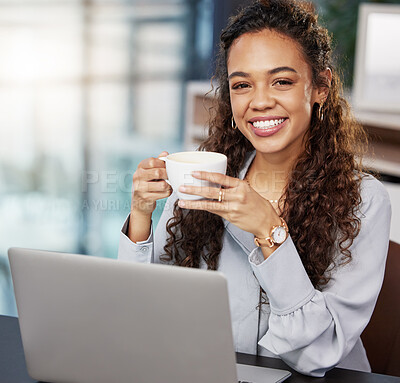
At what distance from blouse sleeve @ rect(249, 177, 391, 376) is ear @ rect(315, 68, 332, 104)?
1.34ft

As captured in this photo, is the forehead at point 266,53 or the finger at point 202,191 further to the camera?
the forehead at point 266,53

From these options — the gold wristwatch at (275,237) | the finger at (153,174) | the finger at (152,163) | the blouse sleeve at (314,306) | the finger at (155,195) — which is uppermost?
the finger at (152,163)

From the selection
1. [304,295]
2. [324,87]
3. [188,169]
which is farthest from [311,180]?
[188,169]

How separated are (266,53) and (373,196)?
1.38 feet

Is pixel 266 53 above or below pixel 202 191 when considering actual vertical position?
above

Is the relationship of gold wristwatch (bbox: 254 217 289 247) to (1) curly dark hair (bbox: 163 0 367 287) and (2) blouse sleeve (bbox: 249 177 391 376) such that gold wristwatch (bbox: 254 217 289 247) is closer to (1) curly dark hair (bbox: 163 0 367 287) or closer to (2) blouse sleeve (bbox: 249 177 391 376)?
(2) blouse sleeve (bbox: 249 177 391 376)

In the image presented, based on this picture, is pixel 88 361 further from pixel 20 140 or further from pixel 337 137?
pixel 20 140

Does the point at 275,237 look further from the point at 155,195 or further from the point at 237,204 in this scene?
the point at 155,195

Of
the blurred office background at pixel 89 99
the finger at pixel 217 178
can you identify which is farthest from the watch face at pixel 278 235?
the blurred office background at pixel 89 99

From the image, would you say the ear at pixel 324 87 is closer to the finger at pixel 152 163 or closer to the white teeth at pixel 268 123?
the white teeth at pixel 268 123

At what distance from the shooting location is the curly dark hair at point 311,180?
139 cm

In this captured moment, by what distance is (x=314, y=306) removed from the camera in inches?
47.5

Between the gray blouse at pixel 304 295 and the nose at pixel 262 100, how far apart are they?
12.2 inches

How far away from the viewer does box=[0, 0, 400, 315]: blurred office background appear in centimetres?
335
